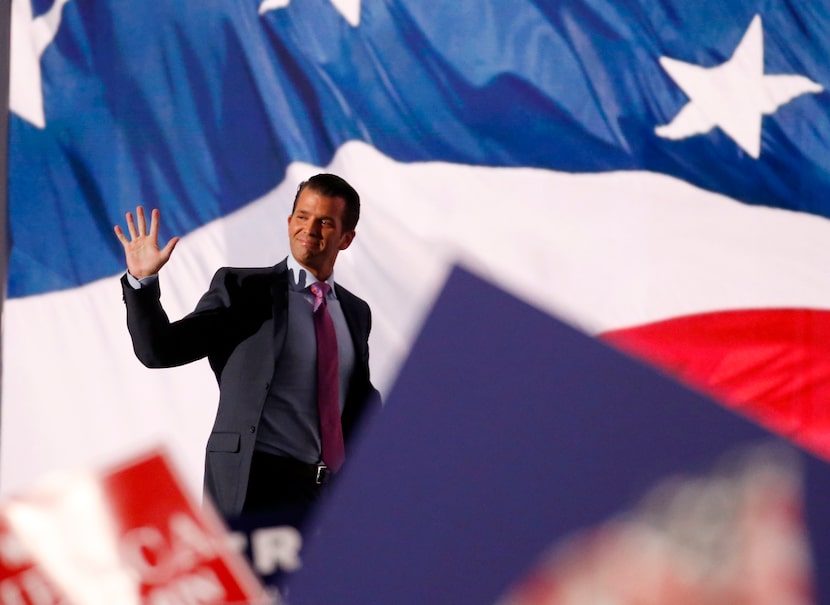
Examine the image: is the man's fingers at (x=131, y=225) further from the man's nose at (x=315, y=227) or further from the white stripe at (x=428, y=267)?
the man's nose at (x=315, y=227)

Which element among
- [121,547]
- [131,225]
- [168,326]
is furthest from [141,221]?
[121,547]

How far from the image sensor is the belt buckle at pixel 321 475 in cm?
245

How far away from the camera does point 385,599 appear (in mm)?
539

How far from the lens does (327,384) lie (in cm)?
254

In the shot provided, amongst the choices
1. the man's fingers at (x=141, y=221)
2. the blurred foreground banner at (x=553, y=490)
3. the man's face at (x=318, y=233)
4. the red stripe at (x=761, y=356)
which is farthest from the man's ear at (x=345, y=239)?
the blurred foreground banner at (x=553, y=490)

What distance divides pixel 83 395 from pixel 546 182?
1.25 meters

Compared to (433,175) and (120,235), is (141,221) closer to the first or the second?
(120,235)

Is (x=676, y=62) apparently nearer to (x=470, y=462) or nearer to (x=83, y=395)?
(x=83, y=395)

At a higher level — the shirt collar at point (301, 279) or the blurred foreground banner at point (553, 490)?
the shirt collar at point (301, 279)

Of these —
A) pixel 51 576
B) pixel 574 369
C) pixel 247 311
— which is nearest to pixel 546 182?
pixel 247 311

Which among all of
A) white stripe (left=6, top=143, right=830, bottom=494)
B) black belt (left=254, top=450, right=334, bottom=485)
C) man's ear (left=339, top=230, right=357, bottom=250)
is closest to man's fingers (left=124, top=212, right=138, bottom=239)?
white stripe (left=6, top=143, right=830, bottom=494)

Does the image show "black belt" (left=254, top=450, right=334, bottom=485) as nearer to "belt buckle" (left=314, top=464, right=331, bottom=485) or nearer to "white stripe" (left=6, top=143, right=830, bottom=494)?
"belt buckle" (left=314, top=464, right=331, bottom=485)

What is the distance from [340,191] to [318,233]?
117 mm

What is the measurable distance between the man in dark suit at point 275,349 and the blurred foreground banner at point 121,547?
14cm
